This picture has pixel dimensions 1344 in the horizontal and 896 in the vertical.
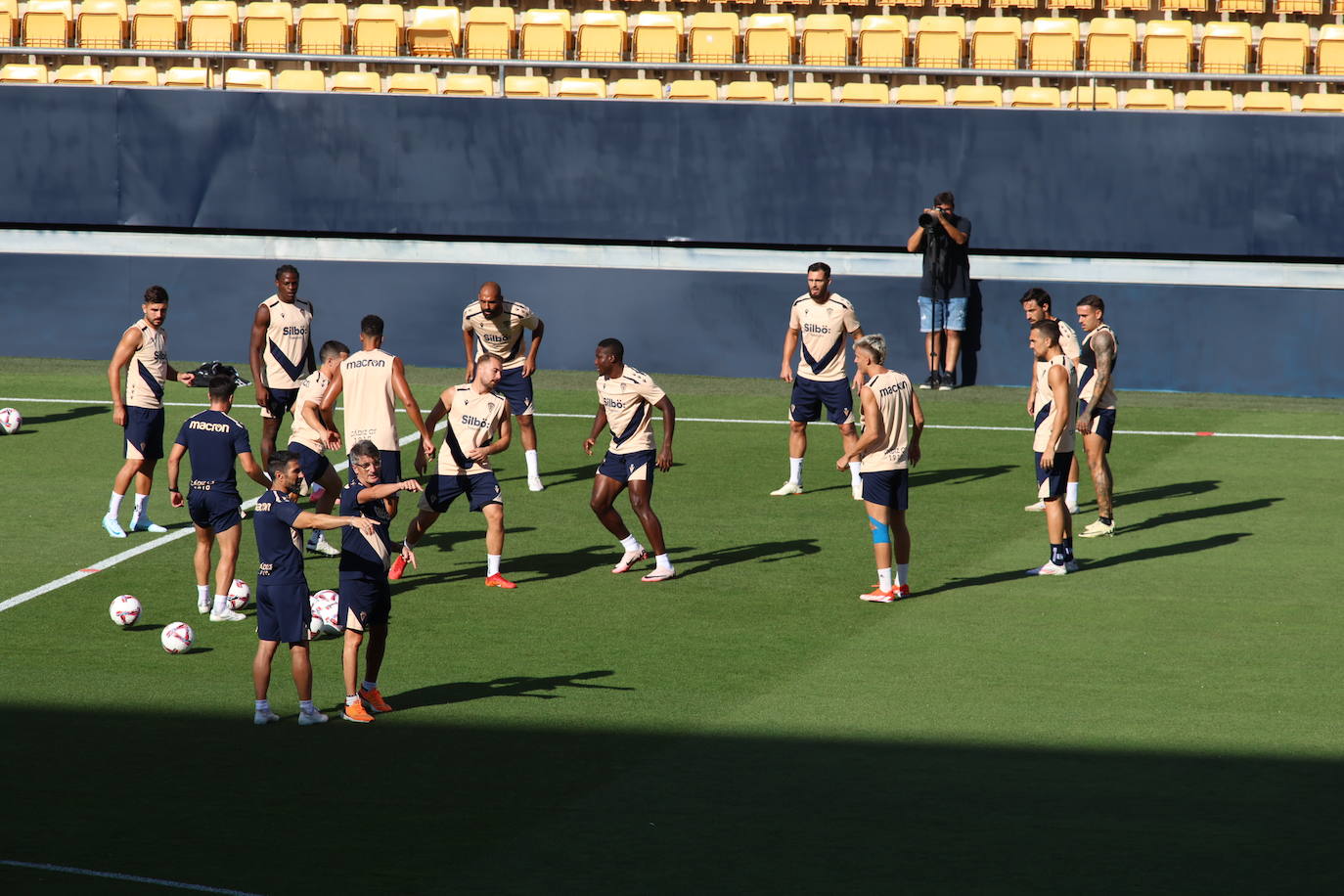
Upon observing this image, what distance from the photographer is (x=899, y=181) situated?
26797 mm

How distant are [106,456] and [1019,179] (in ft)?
44.9

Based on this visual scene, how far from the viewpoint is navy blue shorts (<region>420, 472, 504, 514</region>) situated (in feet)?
49.0

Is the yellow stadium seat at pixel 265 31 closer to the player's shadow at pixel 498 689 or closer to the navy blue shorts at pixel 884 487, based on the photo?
the navy blue shorts at pixel 884 487

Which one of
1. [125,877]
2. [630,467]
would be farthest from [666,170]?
[125,877]

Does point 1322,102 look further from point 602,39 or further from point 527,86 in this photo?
point 527,86

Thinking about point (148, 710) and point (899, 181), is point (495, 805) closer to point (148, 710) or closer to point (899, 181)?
point (148, 710)

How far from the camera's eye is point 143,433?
658 inches

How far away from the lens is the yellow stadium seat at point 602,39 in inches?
1123

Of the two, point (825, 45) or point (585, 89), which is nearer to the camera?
point (585, 89)

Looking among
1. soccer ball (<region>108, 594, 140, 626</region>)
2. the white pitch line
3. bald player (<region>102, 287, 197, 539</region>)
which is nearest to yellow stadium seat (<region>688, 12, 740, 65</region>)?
bald player (<region>102, 287, 197, 539</region>)

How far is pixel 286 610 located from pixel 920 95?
18.3 meters

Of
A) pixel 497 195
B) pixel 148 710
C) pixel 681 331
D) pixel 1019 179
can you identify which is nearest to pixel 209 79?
pixel 497 195

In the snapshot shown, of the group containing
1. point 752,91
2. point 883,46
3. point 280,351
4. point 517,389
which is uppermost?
point 883,46

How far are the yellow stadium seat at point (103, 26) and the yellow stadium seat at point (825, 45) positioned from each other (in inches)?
439
